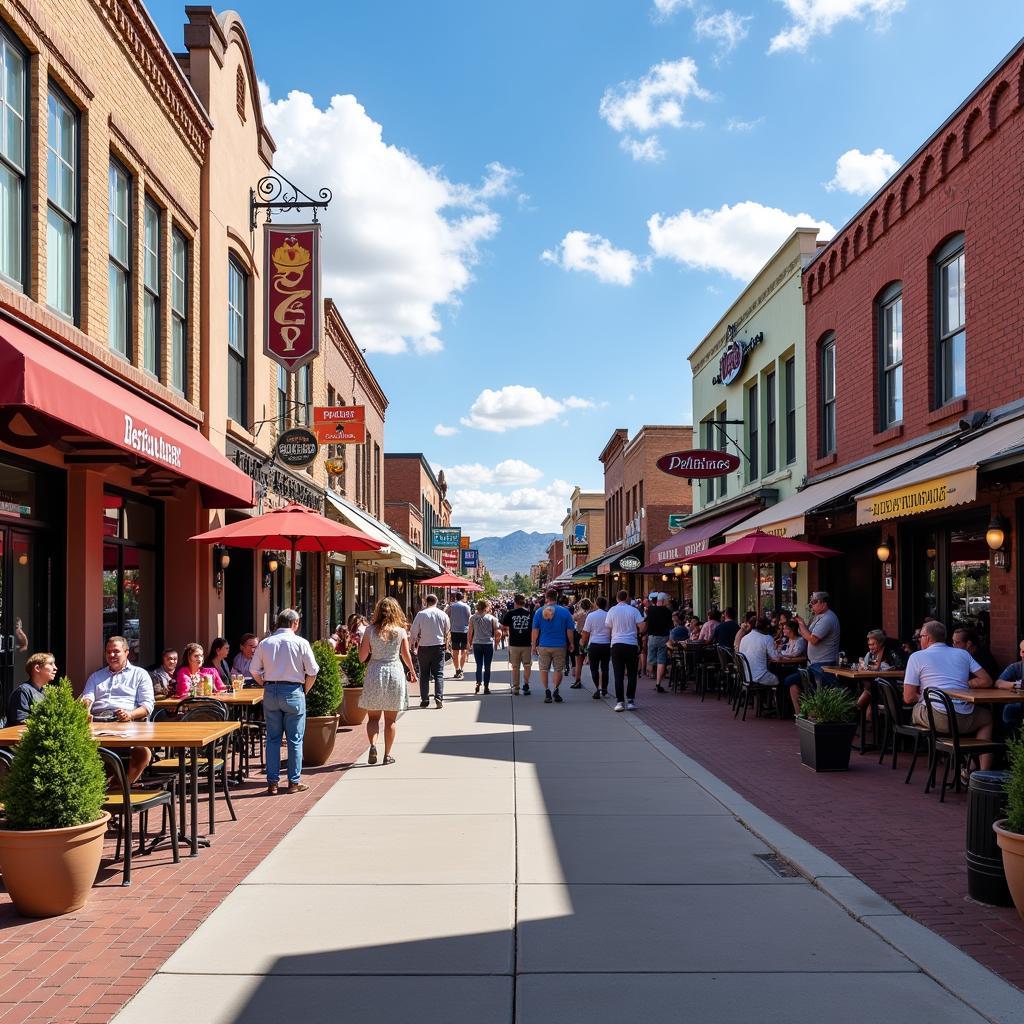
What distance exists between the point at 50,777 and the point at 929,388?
12116mm

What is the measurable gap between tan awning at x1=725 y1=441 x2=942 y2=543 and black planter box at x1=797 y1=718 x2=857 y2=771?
14.5ft

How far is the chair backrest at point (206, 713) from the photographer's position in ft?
28.8

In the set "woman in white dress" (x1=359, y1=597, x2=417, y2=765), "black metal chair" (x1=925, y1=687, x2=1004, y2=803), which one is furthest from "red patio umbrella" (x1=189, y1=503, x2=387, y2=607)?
"black metal chair" (x1=925, y1=687, x2=1004, y2=803)

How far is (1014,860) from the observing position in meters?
5.49

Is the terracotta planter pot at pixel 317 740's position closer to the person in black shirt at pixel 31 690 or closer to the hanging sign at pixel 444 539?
the person in black shirt at pixel 31 690

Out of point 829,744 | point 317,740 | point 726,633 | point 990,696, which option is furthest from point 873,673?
point 726,633

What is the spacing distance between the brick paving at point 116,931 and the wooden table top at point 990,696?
586cm

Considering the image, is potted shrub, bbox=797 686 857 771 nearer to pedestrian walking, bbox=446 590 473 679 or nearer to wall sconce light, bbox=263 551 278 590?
wall sconce light, bbox=263 551 278 590

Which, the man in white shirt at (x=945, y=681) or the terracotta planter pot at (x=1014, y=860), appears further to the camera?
the man in white shirt at (x=945, y=681)

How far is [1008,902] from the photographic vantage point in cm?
591

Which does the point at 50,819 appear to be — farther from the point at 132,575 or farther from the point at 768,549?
the point at 768,549

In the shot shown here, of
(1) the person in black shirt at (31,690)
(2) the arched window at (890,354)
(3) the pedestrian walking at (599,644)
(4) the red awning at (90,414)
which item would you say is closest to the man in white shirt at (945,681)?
(2) the arched window at (890,354)

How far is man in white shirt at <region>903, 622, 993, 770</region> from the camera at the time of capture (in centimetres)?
957

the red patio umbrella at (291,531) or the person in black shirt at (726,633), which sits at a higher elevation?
the red patio umbrella at (291,531)
